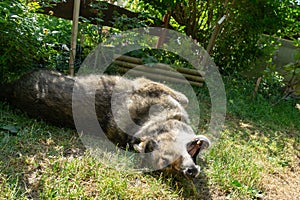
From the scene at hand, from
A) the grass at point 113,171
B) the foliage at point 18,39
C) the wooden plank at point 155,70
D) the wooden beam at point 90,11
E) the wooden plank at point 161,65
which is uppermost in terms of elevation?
the wooden beam at point 90,11

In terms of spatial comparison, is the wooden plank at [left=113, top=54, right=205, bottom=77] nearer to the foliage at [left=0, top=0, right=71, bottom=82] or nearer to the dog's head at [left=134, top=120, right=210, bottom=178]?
the foliage at [left=0, top=0, right=71, bottom=82]

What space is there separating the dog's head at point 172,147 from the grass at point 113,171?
0.57 feet

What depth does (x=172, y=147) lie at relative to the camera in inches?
108

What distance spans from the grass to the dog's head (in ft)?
0.57

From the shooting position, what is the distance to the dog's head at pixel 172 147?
8.56 feet

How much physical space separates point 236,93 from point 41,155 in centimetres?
461

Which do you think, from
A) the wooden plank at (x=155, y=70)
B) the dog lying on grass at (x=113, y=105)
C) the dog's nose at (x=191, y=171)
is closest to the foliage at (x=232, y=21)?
the wooden plank at (x=155, y=70)

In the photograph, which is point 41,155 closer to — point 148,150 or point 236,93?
point 148,150

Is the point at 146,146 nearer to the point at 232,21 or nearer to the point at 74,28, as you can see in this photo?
the point at 74,28

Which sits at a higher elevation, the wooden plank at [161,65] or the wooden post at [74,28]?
the wooden post at [74,28]

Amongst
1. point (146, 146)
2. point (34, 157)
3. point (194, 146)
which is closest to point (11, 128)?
point (34, 157)

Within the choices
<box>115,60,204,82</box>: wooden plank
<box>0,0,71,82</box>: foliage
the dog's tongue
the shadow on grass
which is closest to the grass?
the shadow on grass

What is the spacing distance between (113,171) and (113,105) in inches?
33.9

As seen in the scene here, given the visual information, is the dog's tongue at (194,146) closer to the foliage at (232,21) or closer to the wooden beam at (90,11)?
the wooden beam at (90,11)
